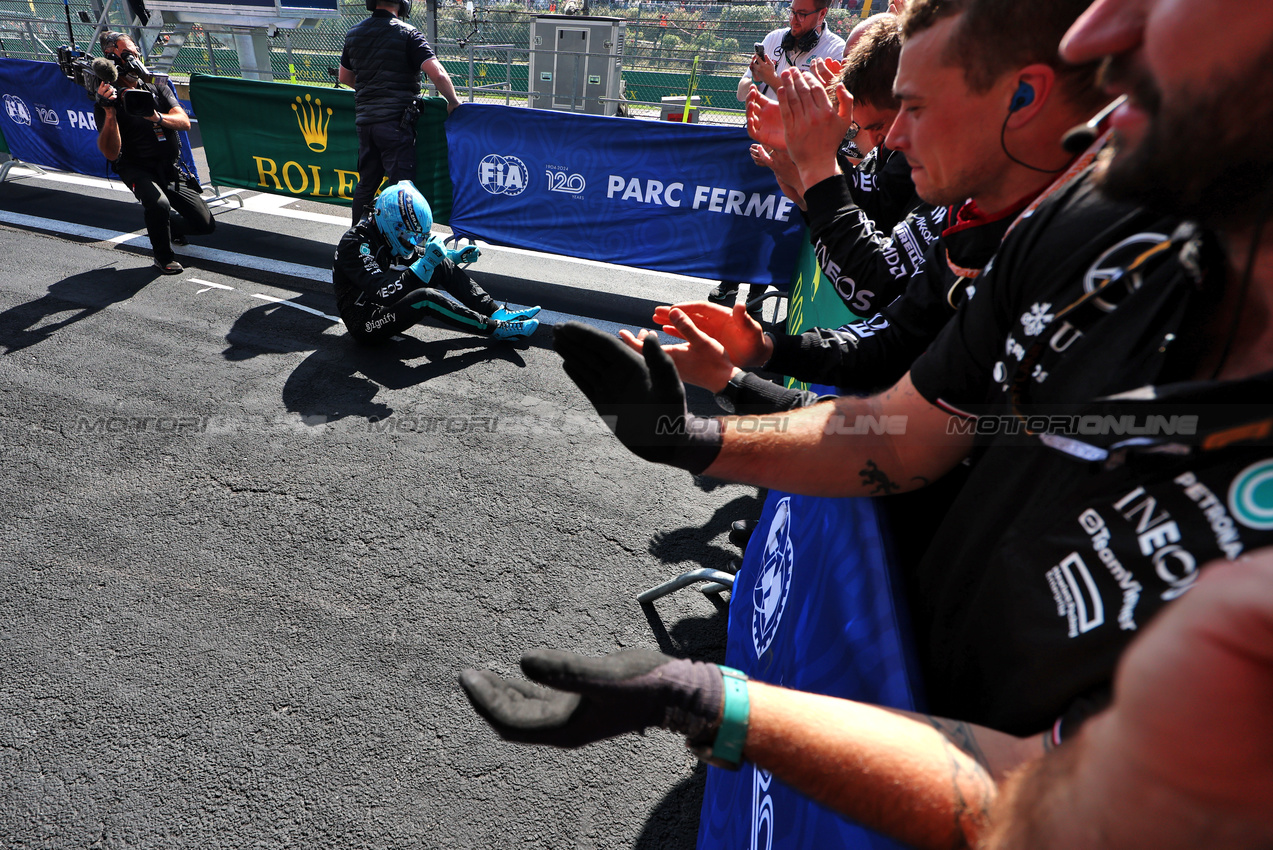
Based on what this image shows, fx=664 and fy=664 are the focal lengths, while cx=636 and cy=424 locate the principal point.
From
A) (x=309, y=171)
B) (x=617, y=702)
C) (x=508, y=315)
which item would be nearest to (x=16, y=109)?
(x=309, y=171)

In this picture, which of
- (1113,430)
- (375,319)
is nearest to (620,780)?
(1113,430)

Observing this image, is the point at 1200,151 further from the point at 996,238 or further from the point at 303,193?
the point at 303,193

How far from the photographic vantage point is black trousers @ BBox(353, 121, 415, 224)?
645 centimetres

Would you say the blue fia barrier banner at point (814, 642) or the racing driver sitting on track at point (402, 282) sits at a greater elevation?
the blue fia barrier banner at point (814, 642)

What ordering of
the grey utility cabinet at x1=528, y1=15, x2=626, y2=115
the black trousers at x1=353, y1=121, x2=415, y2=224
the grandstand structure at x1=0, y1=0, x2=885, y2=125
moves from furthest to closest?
the grandstand structure at x1=0, y1=0, x2=885, y2=125 → the grey utility cabinet at x1=528, y1=15, x2=626, y2=115 → the black trousers at x1=353, y1=121, x2=415, y2=224

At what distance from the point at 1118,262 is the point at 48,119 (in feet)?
38.2

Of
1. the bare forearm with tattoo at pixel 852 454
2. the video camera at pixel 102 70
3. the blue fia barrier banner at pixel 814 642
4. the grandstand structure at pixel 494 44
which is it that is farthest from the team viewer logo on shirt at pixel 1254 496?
the grandstand structure at pixel 494 44

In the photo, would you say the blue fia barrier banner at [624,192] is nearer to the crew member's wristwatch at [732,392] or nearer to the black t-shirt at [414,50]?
the black t-shirt at [414,50]

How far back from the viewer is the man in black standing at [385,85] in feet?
20.1

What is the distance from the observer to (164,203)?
6191 millimetres

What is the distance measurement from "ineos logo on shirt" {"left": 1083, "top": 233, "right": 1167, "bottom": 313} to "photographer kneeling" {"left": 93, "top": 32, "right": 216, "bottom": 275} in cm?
732

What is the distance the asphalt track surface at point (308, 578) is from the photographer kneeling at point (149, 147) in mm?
1105

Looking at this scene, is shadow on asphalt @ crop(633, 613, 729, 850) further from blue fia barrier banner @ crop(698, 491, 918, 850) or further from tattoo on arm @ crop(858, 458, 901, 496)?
tattoo on arm @ crop(858, 458, 901, 496)

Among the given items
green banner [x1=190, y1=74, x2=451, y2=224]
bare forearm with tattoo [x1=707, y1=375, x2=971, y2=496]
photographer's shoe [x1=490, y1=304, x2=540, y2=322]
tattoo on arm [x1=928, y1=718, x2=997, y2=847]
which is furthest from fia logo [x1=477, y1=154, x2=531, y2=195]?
tattoo on arm [x1=928, y1=718, x2=997, y2=847]
